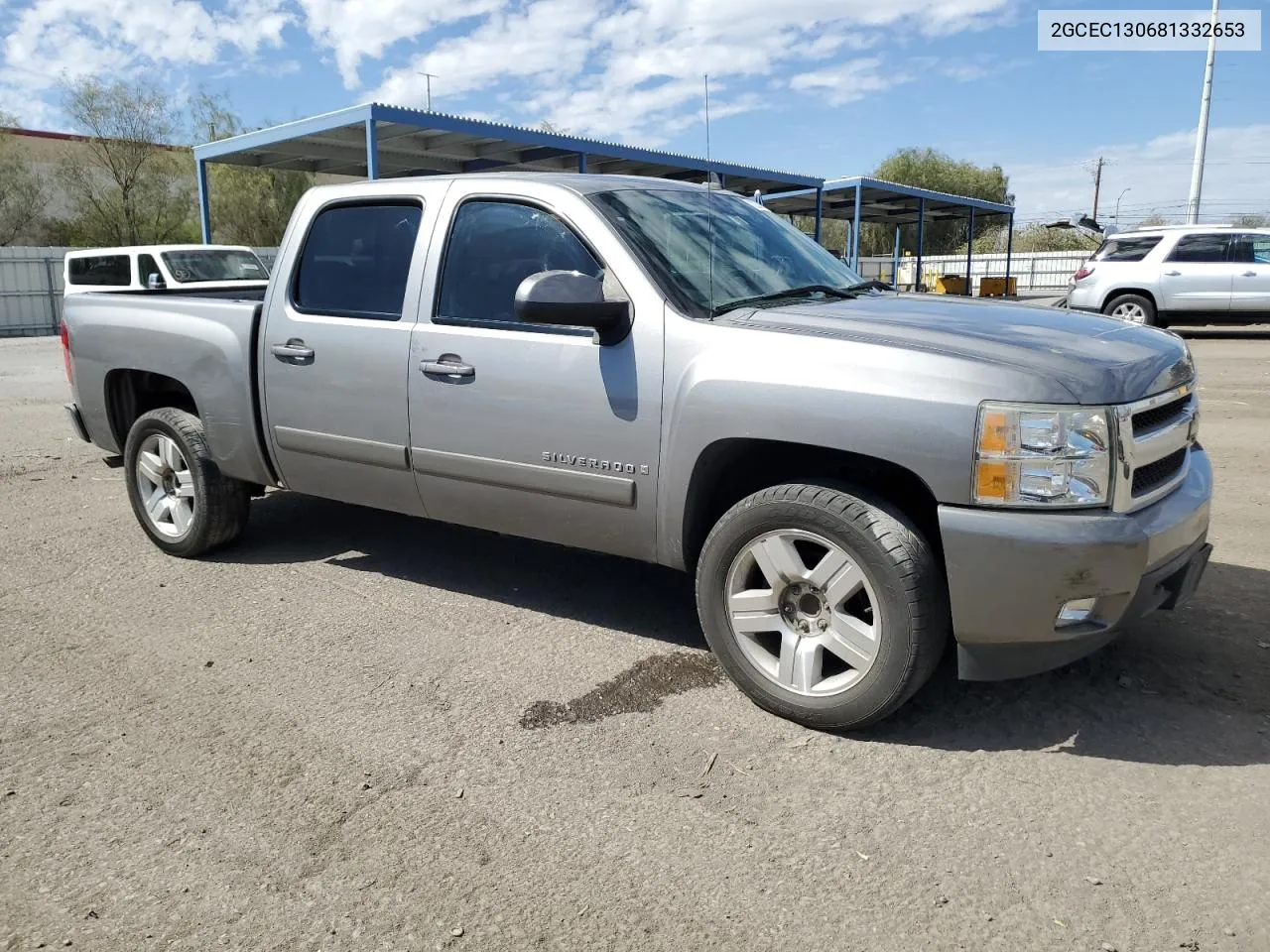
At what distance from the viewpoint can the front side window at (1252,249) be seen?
54.0 feet

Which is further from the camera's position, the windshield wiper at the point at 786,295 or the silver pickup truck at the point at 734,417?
the windshield wiper at the point at 786,295

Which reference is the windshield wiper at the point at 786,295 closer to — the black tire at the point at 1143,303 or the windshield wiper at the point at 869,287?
the windshield wiper at the point at 869,287

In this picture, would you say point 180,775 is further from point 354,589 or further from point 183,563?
point 183,563

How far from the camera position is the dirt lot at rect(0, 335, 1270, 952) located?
8.16 feet

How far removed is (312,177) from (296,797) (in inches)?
1562

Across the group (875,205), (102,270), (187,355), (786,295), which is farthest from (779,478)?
(875,205)

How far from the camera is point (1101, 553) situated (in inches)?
116

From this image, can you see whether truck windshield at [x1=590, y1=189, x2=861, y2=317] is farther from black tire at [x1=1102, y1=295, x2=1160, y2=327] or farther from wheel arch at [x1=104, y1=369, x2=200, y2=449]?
black tire at [x1=1102, y1=295, x2=1160, y2=327]

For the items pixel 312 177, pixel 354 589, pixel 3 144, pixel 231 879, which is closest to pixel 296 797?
pixel 231 879

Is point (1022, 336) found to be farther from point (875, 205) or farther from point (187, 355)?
point (875, 205)

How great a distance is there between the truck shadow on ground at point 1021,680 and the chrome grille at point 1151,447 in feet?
2.60

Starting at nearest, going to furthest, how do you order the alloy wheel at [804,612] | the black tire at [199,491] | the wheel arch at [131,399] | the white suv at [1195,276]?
the alloy wheel at [804,612] < the black tire at [199,491] < the wheel arch at [131,399] < the white suv at [1195,276]

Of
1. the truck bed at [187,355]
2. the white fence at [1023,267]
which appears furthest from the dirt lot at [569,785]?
the white fence at [1023,267]

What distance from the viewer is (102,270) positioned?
17.9m
